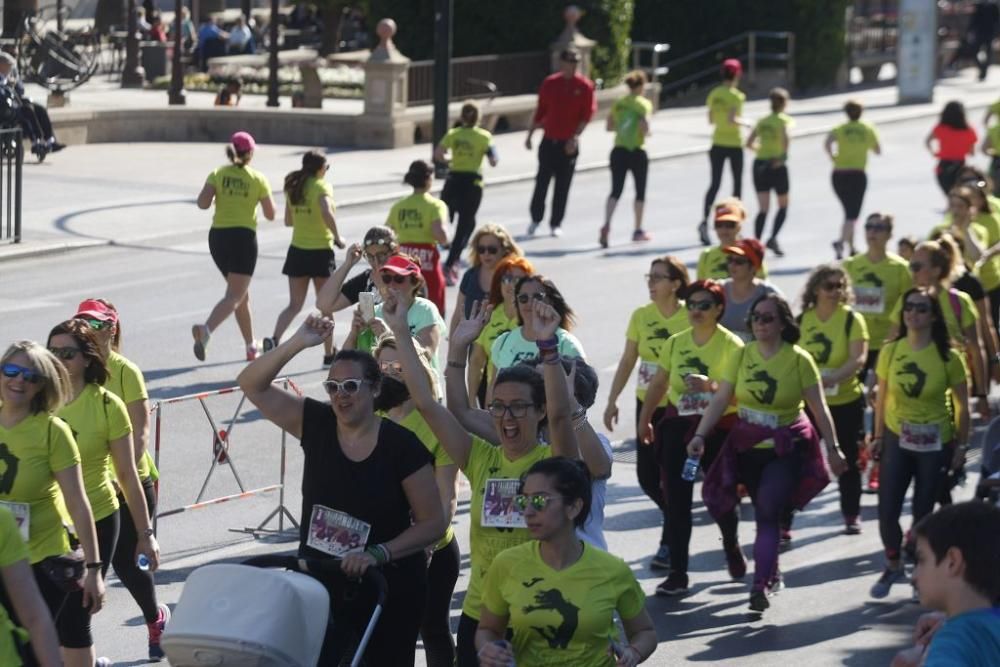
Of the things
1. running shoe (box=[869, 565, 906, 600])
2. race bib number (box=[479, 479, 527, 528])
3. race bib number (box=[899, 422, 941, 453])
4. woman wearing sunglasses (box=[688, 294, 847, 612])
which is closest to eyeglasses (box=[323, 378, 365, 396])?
race bib number (box=[479, 479, 527, 528])

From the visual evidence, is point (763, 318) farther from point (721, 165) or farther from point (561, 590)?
point (721, 165)

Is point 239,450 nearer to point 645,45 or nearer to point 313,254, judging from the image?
point 313,254

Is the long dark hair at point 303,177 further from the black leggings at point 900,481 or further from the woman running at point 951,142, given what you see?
the woman running at point 951,142

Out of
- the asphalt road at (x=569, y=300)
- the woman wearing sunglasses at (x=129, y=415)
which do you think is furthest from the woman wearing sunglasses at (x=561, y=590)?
the asphalt road at (x=569, y=300)

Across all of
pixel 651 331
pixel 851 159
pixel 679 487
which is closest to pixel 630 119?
pixel 851 159

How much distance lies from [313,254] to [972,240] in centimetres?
512

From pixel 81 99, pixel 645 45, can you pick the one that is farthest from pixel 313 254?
pixel 645 45

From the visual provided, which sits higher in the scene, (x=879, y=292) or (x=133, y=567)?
(x=879, y=292)

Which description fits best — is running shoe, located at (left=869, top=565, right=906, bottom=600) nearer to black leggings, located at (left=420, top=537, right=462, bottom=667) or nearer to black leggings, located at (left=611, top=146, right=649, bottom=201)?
black leggings, located at (left=420, top=537, right=462, bottom=667)

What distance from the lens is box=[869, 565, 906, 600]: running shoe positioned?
10641mm

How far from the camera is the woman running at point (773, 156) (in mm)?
21859

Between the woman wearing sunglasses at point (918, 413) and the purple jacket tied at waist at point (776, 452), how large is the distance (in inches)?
24.0

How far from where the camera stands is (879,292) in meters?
13.2

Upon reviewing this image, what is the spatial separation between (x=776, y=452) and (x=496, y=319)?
1733 millimetres
